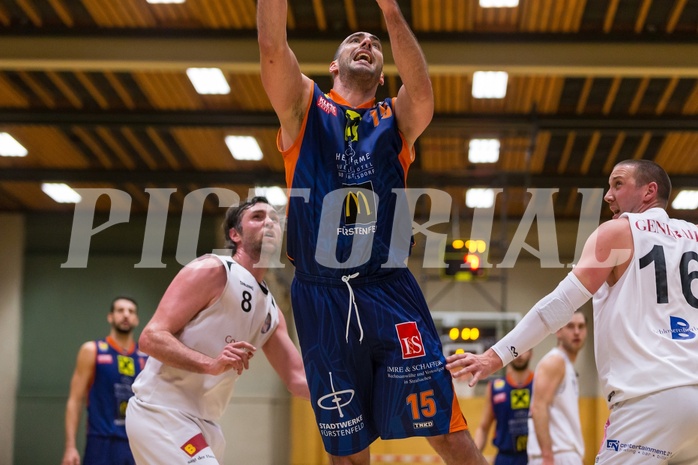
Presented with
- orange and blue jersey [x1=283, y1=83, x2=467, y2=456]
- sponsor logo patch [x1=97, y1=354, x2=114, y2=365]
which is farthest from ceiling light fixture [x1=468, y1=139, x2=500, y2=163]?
orange and blue jersey [x1=283, y1=83, x2=467, y2=456]

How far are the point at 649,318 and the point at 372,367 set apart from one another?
1.39 metres

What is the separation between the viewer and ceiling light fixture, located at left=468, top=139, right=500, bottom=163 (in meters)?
16.9

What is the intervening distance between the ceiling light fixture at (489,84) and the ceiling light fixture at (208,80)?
381 centimetres

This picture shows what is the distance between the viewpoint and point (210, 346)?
5199 millimetres

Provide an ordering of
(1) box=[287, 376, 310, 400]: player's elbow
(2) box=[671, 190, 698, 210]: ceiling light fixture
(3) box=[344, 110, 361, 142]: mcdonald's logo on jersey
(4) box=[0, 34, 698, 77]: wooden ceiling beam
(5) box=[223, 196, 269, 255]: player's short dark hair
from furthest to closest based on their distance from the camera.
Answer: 1. (2) box=[671, 190, 698, 210]: ceiling light fixture
2. (4) box=[0, 34, 698, 77]: wooden ceiling beam
3. (5) box=[223, 196, 269, 255]: player's short dark hair
4. (1) box=[287, 376, 310, 400]: player's elbow
5. (3) box=[344, 110, 361, 142]: mcdonald's logo on jersey

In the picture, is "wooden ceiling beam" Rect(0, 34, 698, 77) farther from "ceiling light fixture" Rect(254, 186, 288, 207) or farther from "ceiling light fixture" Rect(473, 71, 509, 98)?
"ceiling light fixture" Rect(254, 186, 288, 207)

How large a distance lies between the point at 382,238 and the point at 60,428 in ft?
58.1

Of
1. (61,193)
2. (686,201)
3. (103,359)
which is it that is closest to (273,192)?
(61,193)

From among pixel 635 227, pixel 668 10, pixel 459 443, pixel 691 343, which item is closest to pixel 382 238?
pixel 459 443

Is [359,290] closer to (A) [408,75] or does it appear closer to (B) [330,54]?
(A) [408,75]

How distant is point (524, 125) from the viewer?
50.4ft

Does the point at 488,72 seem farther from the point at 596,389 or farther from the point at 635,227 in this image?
the point at 596,389

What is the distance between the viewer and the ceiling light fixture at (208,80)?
1341 cm

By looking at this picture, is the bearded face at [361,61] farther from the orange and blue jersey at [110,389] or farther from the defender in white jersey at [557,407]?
the orange and blue jersey at [110,389]
